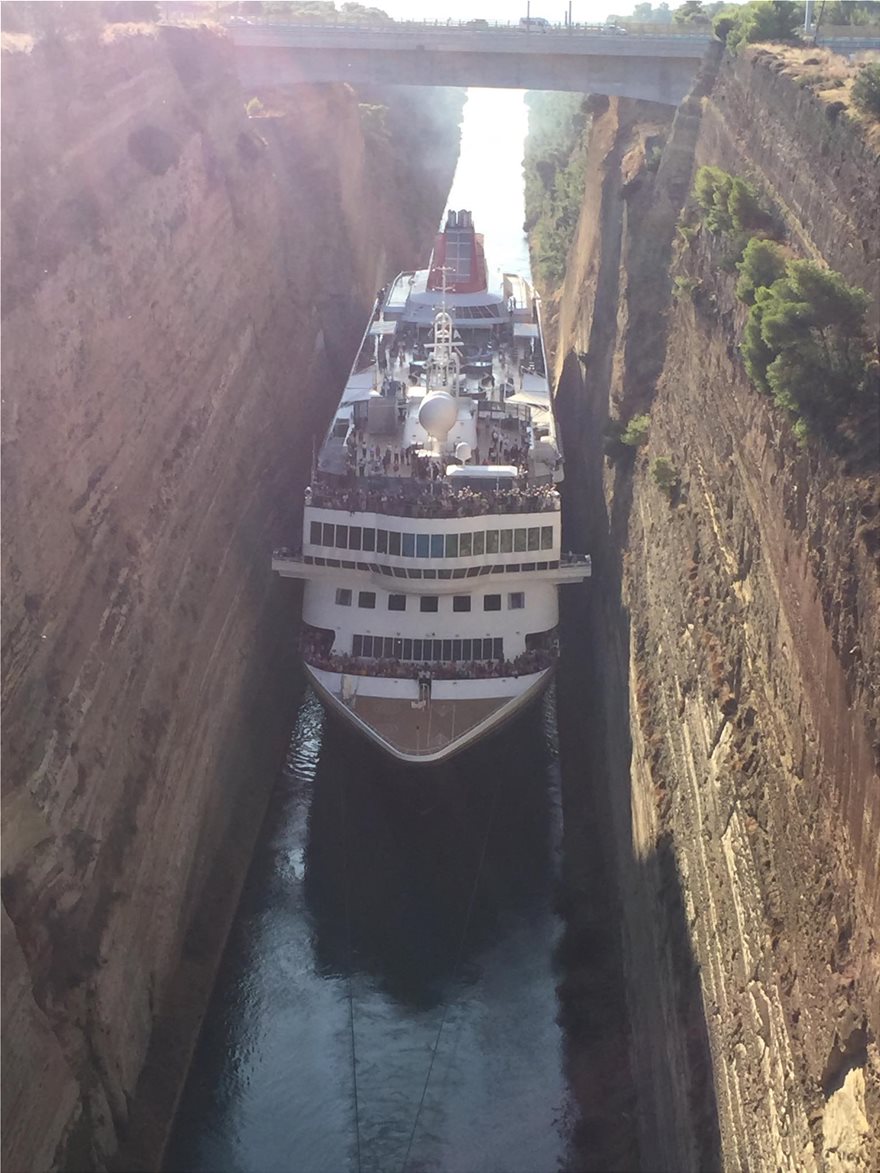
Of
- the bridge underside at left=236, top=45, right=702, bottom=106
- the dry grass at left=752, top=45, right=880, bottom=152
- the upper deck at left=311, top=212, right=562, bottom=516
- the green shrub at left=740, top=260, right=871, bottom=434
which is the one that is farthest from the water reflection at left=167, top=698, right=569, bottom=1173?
the bridge underside at left=236, top=45, right=702, bottom=106

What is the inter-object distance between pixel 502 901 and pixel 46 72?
70.9ft

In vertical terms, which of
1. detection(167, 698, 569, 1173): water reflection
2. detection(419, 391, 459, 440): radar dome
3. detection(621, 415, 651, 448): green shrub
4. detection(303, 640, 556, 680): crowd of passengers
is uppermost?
detection(621, 415, 651, 448): green shrub

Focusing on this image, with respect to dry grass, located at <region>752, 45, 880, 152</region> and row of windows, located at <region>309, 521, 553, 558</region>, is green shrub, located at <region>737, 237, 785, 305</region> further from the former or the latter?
row of windows, located at <region>309, 521, 553, 558</region>

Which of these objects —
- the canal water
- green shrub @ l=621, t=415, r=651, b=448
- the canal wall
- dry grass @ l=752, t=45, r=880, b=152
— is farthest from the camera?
green shrub @ l=621, t=415, r=651, b=448

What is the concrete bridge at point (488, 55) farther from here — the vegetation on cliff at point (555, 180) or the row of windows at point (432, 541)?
the row of windows at point (432, 541)

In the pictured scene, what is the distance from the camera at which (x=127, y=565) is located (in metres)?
24.4

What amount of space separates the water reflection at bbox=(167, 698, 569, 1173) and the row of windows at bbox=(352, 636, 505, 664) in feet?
7.79

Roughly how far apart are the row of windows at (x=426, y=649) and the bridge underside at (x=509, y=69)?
2652cm

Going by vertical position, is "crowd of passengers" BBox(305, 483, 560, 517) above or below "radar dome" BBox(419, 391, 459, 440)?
below

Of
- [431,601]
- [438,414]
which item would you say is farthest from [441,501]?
[438,414]

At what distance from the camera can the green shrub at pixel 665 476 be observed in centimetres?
2769

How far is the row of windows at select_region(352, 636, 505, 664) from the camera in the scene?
29891mm

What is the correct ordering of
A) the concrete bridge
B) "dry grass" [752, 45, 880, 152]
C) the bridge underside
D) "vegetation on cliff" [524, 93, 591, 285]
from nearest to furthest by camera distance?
1. "dry grass" [752, 45, 880, 152]
2. the concrete bridge
3. the bridge underside
4. "vegetation on cliff" [524, 93, 591, 285]

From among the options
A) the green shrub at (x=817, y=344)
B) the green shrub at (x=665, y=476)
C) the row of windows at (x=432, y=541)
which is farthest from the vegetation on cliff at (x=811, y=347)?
the row of windows at (x=432, y=541)
